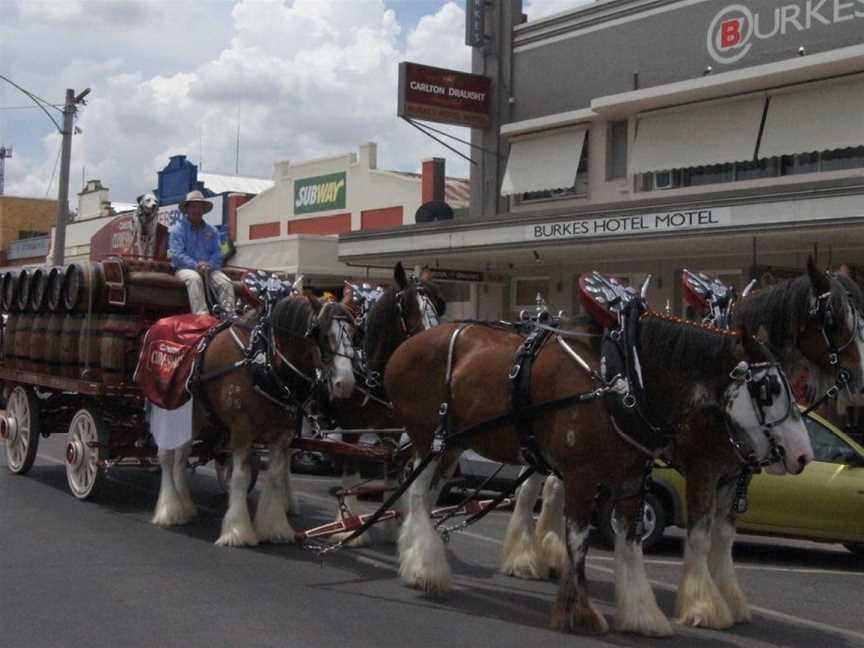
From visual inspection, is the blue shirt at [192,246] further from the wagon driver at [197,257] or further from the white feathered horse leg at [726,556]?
the white feathered horse leg at [726,556]

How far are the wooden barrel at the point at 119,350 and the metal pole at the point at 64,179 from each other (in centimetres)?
1418

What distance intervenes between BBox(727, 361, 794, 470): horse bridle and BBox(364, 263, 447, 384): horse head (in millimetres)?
3269

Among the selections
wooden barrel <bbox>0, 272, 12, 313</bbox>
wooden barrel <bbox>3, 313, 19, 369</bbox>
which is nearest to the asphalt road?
wooden barrel <bbox>3, 313, 19, 369</bbox>

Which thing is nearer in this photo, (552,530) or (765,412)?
(765,412)

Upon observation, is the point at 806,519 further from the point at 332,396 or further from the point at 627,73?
the point at 627,73

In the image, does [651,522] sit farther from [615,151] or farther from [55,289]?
[615,151]

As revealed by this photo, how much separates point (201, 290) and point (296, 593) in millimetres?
4297

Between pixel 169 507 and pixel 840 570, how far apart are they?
5.93 metres

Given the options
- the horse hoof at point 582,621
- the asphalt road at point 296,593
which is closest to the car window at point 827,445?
the asphalt road at point 296,593

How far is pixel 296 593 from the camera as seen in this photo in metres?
7.50

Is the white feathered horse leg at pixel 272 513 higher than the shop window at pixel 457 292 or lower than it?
lower

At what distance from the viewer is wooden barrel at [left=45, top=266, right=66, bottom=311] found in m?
11.6

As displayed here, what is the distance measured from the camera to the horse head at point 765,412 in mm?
6129

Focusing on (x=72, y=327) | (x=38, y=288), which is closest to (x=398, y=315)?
(x=72, y=327)
